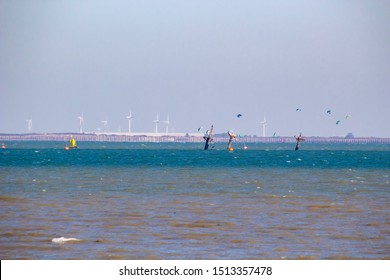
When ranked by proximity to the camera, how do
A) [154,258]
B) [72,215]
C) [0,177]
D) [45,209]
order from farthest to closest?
1. [0,177]
2. [45,209]
3. [72,215]
4. [154,258]

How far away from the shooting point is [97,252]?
36594mm

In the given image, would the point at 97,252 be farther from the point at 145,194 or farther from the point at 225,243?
the point at 145,194

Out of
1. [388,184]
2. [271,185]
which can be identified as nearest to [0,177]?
[271,185]

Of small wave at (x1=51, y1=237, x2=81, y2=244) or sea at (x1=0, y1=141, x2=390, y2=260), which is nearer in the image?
sea at (x1=0, y1=141, x2=390, y2=260)

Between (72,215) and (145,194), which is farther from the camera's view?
(145,194)

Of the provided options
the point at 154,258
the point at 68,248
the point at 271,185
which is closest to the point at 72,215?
the point at 68,248

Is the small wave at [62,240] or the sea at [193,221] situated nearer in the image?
the sea at [193,221]

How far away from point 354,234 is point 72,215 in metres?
15.3

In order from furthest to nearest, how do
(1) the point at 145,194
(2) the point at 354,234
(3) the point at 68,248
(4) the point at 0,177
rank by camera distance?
(4) the point at 0,177 < (1) the point at 145,194 < (2) the point at 354,234 < (3) the point at 68,248

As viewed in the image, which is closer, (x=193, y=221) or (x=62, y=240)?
(x=62, y=240)

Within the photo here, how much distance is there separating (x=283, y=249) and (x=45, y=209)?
796 inches

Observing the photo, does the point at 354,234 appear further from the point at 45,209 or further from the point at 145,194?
the point at 145,194

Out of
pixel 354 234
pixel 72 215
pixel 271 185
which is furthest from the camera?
pixel 271 185

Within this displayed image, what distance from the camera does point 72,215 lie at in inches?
1986
